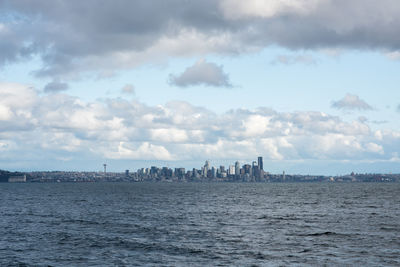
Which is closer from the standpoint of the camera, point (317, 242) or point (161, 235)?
point (317, 242)

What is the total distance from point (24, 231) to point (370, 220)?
2680 inches

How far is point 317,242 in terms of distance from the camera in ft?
210

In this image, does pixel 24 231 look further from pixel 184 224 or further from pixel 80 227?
pixel 184 224

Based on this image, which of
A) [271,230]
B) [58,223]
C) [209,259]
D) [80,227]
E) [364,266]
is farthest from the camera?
[58,223]

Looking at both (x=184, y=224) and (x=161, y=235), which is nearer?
(x=161, y=235)

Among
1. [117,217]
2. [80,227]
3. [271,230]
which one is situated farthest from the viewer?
[117,217]

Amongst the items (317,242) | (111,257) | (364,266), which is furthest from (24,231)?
(364,266)

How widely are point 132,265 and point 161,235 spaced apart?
2248cm

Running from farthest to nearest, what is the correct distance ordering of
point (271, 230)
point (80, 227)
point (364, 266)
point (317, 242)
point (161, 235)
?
1. point (80, 227)
2. point (271, 230)
3. point (161, 235)
4. point (317, 242)
5. point (364, 266)

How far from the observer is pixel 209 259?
52.3 metres

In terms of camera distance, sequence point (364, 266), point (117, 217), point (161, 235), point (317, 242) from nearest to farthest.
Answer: point (364, 266) → point (317, 242) → point (161, 235) → point (117, 217)

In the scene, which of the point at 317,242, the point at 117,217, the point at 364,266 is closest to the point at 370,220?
the point at 317,242

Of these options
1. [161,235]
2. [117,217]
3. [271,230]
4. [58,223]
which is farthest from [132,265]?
[117,217]

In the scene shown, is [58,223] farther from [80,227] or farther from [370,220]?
[370,220]
